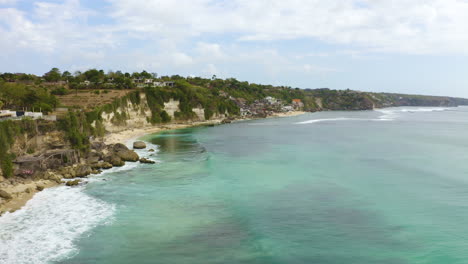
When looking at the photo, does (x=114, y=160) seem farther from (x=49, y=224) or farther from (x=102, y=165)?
(x=49, y=224)

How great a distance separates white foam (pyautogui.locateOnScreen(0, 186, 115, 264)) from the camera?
17.4 m

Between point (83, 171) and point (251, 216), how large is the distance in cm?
1827

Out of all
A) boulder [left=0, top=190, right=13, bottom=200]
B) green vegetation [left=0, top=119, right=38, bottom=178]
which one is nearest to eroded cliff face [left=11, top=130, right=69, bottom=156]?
green vegetation [left=0, top=119, right=38, bottom=178]

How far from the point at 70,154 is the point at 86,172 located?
4.87 metres

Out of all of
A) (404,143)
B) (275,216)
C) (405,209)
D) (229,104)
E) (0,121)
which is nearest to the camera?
(275,216)

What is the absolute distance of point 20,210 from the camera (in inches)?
910

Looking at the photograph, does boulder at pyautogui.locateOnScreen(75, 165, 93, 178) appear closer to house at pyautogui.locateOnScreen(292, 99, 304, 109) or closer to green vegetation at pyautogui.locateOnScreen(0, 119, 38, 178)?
green vegetation at pyautogui.locateOnScreen(0, 119, 38, 178)

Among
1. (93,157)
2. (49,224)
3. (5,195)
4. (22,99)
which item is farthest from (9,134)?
(22,99)

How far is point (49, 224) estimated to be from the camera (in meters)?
21.0

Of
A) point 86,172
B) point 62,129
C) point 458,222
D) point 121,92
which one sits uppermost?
point 121,92

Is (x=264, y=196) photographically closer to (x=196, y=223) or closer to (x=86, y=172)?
(x=196, y=223)

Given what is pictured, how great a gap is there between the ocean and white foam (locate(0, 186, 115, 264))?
68 millimetres

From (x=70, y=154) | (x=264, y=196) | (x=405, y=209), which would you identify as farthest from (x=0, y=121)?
(x=405, y=209)

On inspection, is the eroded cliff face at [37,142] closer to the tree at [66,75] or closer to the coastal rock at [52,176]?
the coastal rock at [52,176]
